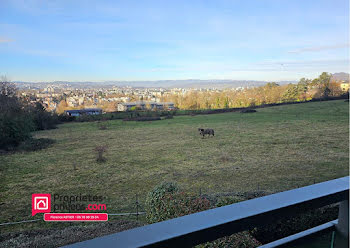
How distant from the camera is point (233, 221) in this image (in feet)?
1.44

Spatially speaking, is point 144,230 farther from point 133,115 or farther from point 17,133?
point 133,115

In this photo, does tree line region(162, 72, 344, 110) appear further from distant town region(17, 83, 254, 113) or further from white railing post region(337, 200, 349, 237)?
white railing post region(337, 200, 349, 237)

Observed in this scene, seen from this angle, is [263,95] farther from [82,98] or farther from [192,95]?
[82,98]

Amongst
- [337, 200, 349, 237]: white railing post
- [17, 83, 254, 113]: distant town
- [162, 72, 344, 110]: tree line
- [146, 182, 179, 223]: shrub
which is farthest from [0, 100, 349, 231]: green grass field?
[162, 72, 344, 110]: tree line

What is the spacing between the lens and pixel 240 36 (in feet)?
143

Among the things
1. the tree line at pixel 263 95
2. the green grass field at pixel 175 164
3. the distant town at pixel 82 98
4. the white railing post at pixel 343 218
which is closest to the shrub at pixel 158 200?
the green grass field at pixel 175 164

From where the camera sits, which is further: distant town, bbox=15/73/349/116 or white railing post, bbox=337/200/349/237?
distant town, bbox=15/73/349/116

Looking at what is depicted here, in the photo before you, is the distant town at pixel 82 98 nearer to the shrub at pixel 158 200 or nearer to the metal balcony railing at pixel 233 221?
the shrub at pixel 158 200

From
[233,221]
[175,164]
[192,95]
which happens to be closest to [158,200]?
[233,221]

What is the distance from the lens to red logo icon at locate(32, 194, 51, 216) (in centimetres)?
609

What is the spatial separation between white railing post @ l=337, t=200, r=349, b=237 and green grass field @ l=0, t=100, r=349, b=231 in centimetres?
593

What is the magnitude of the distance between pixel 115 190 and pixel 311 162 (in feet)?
23.6

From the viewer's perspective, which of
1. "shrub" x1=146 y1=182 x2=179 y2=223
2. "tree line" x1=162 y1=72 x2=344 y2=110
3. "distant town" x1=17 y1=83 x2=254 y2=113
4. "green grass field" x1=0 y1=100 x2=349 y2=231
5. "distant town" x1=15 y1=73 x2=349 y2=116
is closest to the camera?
"shrub" x1=146 y1=182 x2=179 y2=223

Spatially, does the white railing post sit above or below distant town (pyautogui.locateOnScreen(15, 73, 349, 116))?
below
